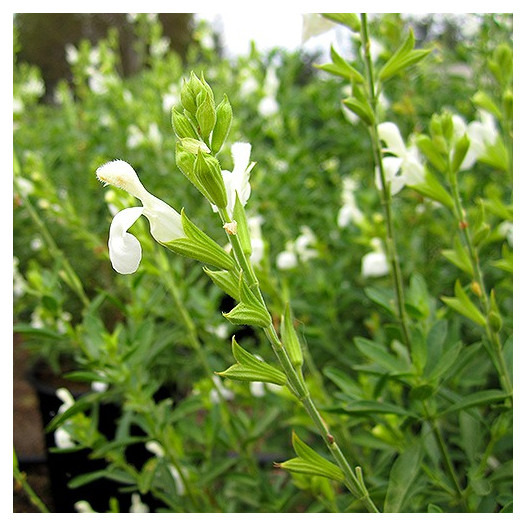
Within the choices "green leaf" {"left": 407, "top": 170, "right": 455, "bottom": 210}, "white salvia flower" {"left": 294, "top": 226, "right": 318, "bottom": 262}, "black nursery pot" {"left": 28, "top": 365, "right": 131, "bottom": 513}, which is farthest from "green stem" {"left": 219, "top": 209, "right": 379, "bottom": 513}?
"white salvia flower" {"left": 294, "top": 226, "right": 318, "bottom": 262}

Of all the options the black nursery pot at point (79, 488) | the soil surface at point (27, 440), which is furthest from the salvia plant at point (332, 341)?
the soil surface at point (27, 440)

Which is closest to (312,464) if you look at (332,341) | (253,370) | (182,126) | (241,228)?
(253,370)

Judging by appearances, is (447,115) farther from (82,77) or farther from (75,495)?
(82,77)

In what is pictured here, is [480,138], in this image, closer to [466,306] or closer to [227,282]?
[466,306]

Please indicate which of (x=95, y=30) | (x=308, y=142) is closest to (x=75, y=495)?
(x=308, y=142)

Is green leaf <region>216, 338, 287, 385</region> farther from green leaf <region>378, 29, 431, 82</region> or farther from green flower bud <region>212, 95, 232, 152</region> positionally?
green leaf <region>378, 29, 431, 82</region>
